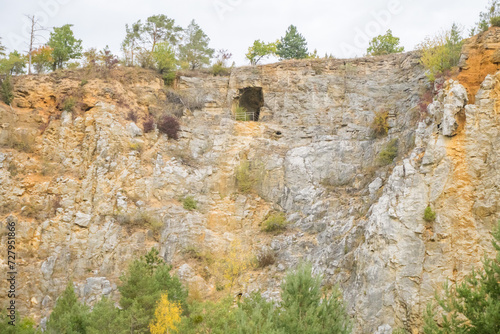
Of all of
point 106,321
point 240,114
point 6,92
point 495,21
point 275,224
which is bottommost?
point 106,321

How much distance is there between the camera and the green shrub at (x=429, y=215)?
19828 millimetres

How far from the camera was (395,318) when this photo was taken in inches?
750

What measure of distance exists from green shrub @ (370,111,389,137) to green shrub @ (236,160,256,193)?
7924 mm

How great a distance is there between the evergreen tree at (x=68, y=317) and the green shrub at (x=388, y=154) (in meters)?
16.6

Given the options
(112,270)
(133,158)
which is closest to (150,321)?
(112,270)

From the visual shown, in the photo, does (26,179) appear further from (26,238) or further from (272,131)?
(272,131)

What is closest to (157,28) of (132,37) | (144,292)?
(132,37)

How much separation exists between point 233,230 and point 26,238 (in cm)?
1097

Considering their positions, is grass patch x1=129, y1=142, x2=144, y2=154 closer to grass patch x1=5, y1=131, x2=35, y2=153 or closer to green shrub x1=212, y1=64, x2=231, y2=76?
grass patch x1=5, y1=131, x2=35, y2=153

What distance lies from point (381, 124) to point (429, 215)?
10.2 meters

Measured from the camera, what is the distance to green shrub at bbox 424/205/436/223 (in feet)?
65.1

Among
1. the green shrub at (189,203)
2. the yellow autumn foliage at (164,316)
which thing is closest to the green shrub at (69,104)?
the green shrub at (189,203)

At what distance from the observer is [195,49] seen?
133ft

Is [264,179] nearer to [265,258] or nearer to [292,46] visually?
[265,258]
